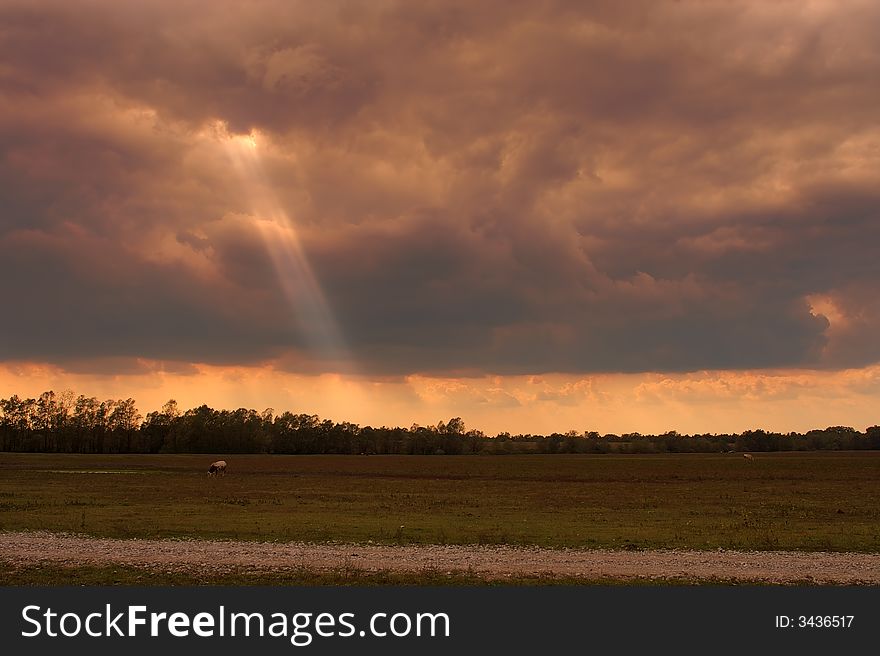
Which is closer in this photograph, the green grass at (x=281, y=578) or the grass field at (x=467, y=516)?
the green grass at (x=281, y=578)

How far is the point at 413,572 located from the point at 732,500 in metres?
41.7

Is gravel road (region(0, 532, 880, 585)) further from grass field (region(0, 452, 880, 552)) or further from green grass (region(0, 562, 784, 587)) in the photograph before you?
grass field (region(0, 452, 880, 552))

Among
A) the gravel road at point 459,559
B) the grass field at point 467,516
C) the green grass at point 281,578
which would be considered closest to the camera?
the green grass at point 281,578

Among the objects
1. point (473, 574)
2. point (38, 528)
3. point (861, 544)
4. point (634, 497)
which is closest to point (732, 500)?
point (634, 497)

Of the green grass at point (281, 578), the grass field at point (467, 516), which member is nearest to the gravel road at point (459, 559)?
the green grass at point (281, 578)

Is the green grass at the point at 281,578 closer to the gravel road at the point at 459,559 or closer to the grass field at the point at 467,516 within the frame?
the gravel road at the point at 459,559

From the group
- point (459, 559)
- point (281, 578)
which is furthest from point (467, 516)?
→ point (281, 578)

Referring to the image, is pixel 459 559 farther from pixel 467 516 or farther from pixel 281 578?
pixel 467 516

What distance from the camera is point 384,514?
41.5 m

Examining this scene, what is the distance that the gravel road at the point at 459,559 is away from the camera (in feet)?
71.7

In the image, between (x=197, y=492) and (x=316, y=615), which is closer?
(x=316, y=615)

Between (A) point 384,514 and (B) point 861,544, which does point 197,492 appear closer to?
(A) point 384,514

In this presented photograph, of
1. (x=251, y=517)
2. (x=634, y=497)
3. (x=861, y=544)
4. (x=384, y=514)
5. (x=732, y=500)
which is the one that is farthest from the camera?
(x=634, y=497)

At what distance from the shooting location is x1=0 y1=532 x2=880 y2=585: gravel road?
21.9 metres
